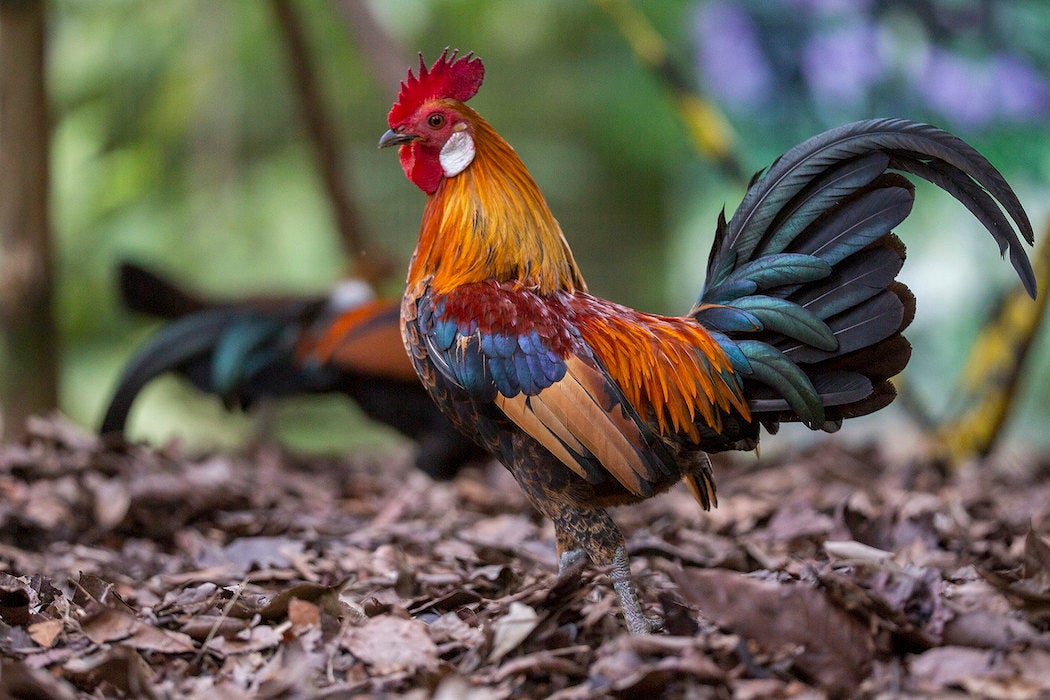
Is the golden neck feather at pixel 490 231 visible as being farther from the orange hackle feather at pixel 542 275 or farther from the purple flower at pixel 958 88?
the purple flower at pixel 958 88

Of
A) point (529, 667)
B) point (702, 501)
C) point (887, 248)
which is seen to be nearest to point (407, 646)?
point (529, 667)

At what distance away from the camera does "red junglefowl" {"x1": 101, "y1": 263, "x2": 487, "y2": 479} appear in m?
4.92

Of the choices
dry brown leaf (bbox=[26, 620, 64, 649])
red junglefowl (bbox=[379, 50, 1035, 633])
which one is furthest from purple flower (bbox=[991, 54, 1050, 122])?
dry brown leaf (bbox=[26, 620, 64, 649])

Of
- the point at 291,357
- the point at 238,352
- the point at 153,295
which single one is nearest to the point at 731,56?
the point at 291,357

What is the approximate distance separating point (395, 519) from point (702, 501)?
166 cm

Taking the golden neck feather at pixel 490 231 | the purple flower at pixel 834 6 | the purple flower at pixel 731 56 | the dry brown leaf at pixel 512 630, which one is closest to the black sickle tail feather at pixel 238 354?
the golden neck feather at pixel 490 231

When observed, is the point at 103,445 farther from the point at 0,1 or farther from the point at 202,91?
the point at 202,91

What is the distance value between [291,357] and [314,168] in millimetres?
2057

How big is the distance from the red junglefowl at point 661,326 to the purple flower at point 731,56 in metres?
4.41

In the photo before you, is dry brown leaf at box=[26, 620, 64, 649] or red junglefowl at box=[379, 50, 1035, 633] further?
red junglefowl at box=[379, 50, 1035, 633]

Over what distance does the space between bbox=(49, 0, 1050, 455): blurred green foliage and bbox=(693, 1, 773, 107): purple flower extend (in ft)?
0.48

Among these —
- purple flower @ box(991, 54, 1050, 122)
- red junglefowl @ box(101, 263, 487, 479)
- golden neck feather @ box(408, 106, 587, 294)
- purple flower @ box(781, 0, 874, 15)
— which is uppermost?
purple flower @ box(781, 0, 874, 15)

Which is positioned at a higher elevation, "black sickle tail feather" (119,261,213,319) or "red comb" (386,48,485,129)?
"red comb" (386,48,485,129)

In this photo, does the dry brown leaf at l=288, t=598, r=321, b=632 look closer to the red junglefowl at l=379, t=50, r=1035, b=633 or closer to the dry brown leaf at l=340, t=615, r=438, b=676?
the dry brown leaf at l=340, t=615, r=438, b=676
